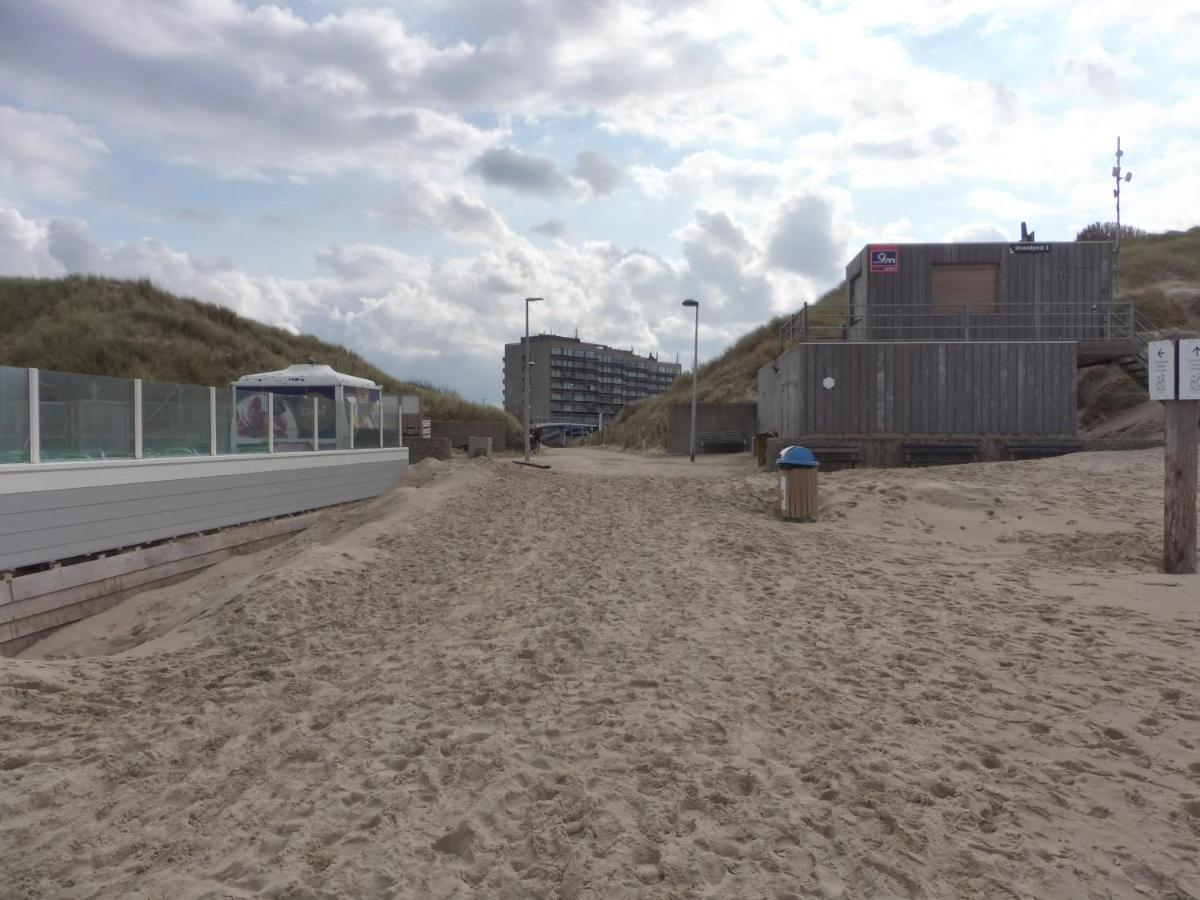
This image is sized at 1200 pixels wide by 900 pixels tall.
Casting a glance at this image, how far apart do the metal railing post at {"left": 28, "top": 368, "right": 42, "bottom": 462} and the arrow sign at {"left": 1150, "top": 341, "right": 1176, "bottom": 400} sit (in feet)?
40.5

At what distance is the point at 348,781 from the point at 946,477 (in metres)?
14.8

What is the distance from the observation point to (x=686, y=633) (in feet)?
22.0

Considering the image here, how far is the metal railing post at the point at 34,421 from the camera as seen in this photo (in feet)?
31.0

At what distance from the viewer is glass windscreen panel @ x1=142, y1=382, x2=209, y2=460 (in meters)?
11.8

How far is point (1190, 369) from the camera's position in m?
8.25

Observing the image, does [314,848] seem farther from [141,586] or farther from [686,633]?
[141,586]

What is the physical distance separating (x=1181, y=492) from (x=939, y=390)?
14.0m

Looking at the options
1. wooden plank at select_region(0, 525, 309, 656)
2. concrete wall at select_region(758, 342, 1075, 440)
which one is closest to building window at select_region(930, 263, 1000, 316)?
concrete wall at select_region(758, 342, 1075, 440)

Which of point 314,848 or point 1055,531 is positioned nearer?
point 314,848

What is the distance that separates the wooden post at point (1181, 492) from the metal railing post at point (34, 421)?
41.3 ft

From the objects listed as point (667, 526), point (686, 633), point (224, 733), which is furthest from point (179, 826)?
point (667, 526)

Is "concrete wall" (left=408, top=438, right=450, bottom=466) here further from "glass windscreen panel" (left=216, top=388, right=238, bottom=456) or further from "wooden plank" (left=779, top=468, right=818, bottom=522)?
"wooden plank" (left=779, top=468, right=818, bottom=522)

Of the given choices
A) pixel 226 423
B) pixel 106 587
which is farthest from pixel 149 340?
pixel 106 587

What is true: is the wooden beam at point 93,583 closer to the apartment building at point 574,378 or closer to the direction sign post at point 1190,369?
the direction sign post at point 1190,369
